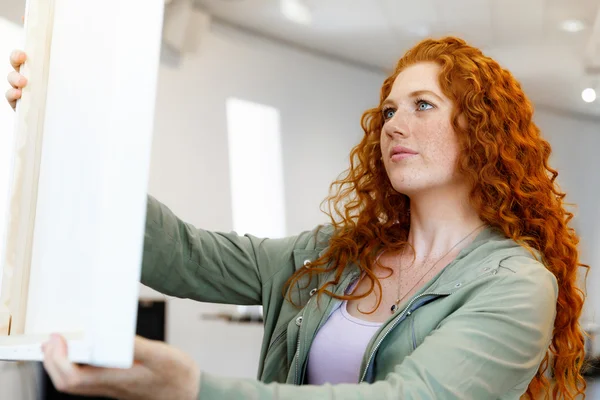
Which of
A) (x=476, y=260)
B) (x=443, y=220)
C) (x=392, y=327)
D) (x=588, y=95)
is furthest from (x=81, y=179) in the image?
(x=588, y=95)

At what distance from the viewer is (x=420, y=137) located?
4.50 ft

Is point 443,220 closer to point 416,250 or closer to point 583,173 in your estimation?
point 416,250

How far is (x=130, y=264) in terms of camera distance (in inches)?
21.7

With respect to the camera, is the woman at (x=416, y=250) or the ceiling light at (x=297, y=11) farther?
the ceiling light at (x=297, y=11)

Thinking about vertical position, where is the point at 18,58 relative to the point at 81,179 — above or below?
above

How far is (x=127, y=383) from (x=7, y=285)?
1.07ft

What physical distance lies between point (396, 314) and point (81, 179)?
63 centimetres

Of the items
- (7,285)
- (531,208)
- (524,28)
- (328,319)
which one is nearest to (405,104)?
(531,208)

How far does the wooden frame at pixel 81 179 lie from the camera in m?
0.55

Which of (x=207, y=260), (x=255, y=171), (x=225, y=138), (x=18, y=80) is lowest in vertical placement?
(x=207, y=260)

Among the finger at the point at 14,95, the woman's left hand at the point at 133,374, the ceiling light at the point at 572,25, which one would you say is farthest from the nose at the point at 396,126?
the ceiling light at the point at 572,25

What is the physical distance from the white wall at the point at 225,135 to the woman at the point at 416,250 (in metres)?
2.50

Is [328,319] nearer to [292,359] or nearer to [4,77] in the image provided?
[292,359]

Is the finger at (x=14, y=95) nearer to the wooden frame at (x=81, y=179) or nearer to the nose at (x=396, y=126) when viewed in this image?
the wooden frame at (x=81, y=179)
